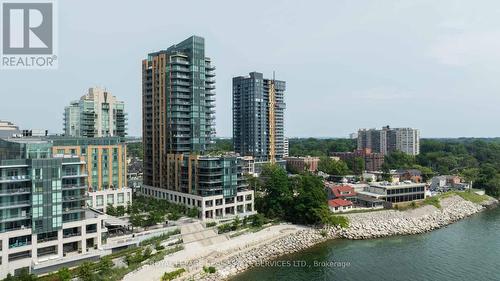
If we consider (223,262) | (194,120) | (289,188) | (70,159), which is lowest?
(223,262)

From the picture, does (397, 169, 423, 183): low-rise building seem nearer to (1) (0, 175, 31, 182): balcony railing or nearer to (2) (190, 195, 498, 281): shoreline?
(2) (190, 195, 498, 281): shoreline

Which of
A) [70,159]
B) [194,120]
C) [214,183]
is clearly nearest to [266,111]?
[194,120]

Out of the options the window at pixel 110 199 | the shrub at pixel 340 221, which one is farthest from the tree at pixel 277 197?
the window at pixel 110 199

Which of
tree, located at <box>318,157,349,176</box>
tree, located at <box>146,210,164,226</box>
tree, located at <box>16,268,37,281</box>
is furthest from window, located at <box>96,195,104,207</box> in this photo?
tree, located at <box>318,157,349,176</box>

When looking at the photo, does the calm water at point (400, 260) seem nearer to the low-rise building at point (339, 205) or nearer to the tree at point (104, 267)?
the low-rise building at point (339, 205)

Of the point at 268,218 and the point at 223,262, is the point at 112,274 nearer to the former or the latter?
the point at 223,262
